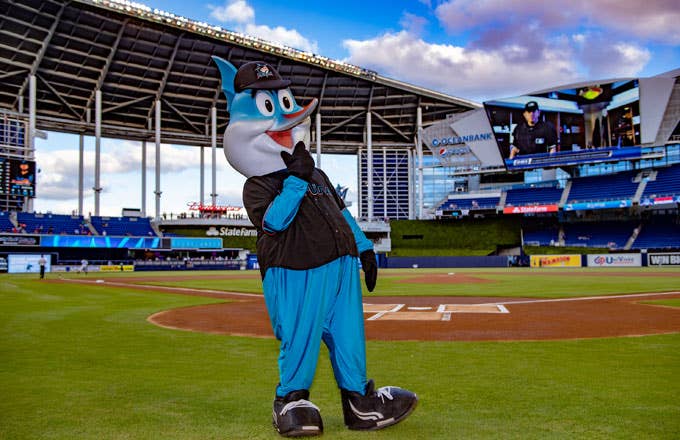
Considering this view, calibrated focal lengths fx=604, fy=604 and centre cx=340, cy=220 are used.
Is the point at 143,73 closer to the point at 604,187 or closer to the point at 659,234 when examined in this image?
the point at 604,187

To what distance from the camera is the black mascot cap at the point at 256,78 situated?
4.94m

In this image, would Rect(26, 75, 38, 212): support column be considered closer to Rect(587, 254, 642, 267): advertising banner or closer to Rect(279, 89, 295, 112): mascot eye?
Rect(587, 254, 642, 267): advertising banner

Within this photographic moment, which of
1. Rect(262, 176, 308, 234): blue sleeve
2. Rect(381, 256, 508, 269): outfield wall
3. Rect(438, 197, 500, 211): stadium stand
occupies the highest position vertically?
Rect(438, 197, 500, 211): stadium stand

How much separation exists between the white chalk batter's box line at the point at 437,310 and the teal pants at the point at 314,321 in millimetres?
8092

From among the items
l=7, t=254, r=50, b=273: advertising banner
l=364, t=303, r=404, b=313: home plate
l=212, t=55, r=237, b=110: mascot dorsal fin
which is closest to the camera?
l=212, t=55, r=237, b=110: mascot dorsal fin

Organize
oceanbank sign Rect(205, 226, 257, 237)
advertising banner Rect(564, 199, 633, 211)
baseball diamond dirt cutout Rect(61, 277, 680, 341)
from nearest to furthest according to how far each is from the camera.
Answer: baseball diamond dirt cutout Rect(61, 277, 680, 341)
advertising banner Rect(564, 199, 633, 211)
oceanbank sign Rect(205, 226, 257, 237)

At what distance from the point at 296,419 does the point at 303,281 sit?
3.16ft

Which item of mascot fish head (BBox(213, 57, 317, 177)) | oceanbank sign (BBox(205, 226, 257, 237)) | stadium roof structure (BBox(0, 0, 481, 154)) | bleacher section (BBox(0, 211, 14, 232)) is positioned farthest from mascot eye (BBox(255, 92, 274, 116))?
oceanbank sign (BBox(205, 226, 257, 237))

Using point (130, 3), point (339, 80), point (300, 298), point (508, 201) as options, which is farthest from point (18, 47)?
point (300, 298)

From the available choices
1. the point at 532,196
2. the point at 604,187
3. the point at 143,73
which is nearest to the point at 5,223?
the point at 143,73

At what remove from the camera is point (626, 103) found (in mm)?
59188

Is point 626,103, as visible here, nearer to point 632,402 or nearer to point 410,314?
point 410,314

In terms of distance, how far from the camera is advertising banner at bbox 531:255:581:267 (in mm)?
55688

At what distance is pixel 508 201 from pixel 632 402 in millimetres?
67821
